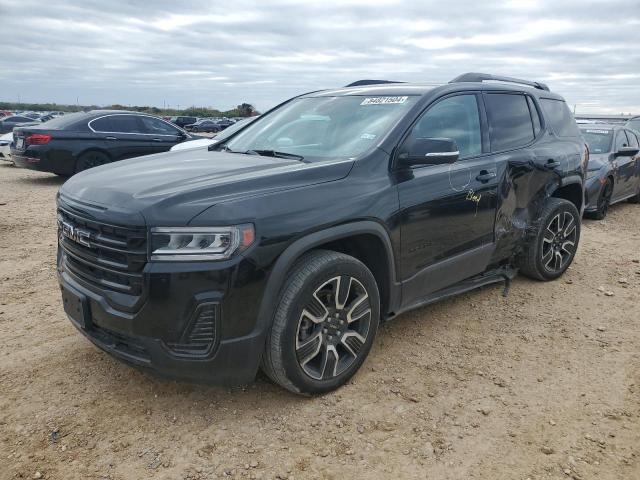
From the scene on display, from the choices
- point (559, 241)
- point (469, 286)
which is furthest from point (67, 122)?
point (559, 241)

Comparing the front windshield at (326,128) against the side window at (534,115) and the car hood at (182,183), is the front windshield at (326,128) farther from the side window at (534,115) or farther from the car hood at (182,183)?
the side window at (534,115)

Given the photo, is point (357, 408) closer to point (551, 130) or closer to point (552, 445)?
point (552, 445)

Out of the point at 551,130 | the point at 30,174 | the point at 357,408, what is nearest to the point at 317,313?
the point at 357,408

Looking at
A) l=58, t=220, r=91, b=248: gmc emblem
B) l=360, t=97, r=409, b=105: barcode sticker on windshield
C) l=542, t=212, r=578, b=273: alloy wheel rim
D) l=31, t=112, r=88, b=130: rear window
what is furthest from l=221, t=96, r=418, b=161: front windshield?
l=31, t=112, r=88, b=130: rear window

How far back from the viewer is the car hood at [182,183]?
101 inches

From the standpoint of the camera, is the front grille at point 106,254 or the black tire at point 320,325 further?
the black tire at point 320,325

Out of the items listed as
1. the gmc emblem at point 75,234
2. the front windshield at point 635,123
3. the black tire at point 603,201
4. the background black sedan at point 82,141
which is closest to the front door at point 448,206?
the gmc emblem at point 75,234

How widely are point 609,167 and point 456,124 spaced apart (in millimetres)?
5862

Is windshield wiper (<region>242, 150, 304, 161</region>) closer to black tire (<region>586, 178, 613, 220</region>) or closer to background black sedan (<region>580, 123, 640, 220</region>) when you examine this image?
background black sedan (<region>580, 123, 640, 220</region>)

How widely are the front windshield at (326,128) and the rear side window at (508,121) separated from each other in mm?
974

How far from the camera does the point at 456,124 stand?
397cm

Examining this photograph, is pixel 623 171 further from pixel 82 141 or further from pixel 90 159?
pixel 82 141

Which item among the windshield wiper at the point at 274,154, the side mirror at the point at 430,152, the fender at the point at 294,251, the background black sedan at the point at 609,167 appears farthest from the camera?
the background black sedan at the point at 609,167

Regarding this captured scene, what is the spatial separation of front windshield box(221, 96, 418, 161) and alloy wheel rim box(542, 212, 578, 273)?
2.23 m
